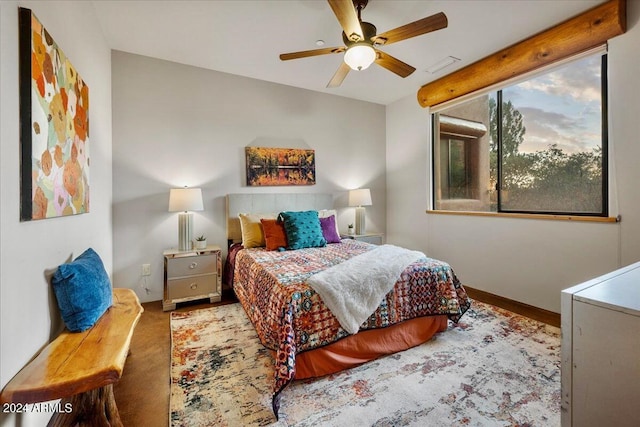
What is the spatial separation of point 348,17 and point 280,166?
2341 millimetres

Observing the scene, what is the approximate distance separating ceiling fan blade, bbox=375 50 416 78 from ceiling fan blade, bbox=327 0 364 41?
0.29 metres

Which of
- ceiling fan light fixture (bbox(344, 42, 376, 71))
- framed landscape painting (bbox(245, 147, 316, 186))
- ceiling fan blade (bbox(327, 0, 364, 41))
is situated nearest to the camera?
ceiling fan blade (bbox(327, 0, 364, 41))

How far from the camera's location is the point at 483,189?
3.60 m

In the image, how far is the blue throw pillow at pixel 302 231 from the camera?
3260mm

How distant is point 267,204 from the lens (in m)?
3.89

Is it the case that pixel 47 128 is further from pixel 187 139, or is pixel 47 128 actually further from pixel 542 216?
pixel 542 216

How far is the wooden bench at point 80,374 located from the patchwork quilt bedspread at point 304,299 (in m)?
0.81

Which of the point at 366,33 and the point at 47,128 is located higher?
the point at 366,33

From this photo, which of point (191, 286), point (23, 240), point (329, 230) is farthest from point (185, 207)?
point (23, 240)

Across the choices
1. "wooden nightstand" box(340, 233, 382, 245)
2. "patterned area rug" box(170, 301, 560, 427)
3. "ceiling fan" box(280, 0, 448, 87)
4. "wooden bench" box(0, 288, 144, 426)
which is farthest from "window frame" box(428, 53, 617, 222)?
"wooden bench" box(0, 288, 144, 426)

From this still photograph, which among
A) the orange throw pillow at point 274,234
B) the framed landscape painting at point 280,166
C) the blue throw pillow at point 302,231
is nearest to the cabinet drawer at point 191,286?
the orange throw pillow at point 274,234

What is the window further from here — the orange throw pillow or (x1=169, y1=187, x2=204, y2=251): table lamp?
(x1=169, y1=187, x2=204, y2=251): table lamp

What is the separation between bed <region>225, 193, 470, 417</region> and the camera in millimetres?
1831

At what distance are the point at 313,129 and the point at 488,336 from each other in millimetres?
3329
